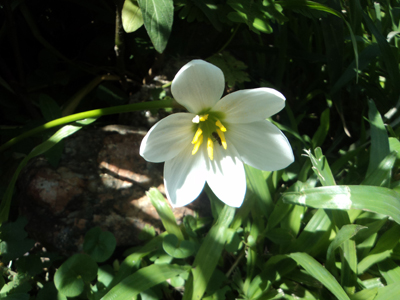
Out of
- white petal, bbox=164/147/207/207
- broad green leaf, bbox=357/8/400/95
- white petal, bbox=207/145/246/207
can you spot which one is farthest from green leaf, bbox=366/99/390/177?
white petal, bbox=164/147/207/207

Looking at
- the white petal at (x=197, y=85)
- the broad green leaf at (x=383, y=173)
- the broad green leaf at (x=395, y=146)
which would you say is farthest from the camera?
the broad green leaf at (x=395, y=146)

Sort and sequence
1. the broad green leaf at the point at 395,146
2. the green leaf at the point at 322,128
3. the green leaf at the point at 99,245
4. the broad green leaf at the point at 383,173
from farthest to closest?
the green leaf at the point at 322,128 < the broad green leaf at the point at 395,146 < the broad green leaf at the point at 383,173 < the green leaf at the point at 99,245

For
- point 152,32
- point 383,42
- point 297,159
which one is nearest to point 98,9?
point 152,32

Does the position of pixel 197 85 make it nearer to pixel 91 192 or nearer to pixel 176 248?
pixel 176 248

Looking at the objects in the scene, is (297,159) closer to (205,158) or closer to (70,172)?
(205,158)

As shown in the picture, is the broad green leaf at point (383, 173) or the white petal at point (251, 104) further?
the broad green leaf at point (383, 173)

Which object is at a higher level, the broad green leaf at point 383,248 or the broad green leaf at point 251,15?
the broad green leaf at point 251,15

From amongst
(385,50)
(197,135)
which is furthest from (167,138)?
(385,50)

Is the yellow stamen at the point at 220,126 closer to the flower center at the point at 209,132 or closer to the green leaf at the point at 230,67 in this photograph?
the flower center at the point at 209,132

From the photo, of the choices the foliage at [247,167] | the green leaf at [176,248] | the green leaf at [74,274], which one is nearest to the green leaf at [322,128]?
the foliage at [247,167]
